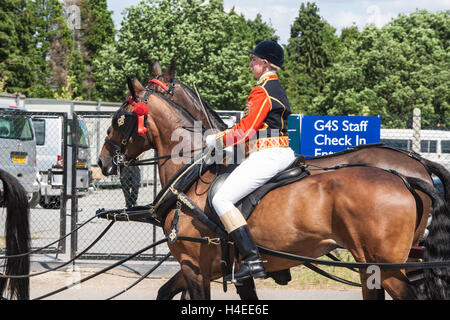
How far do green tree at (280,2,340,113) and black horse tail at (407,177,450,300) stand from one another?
5110cm

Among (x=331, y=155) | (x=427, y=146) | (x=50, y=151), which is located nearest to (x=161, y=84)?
(x=331, y=155)

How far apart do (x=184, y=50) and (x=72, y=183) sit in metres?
28.6

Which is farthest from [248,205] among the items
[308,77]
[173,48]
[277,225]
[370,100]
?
[308,77]

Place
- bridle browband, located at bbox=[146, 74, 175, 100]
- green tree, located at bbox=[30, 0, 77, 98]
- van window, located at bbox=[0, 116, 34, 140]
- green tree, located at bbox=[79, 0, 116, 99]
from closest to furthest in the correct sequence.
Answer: bridle browband, located at bbox=[146, 74, 175, 100] → van window, located at bbox=[0, 116, 34, 140] → green tree, located at bbox=[30, 0, 77, 98] → green tree, located at bbox=[79, 0, 116, 99]

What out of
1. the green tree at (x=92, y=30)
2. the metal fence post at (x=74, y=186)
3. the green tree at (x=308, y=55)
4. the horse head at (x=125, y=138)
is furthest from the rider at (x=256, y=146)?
the green tree at (x=92, y=30)

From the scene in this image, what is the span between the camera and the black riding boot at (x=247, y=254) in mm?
4895

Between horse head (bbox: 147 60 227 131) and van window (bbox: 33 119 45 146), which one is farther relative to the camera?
van window (bbox: 33 119 45 146)

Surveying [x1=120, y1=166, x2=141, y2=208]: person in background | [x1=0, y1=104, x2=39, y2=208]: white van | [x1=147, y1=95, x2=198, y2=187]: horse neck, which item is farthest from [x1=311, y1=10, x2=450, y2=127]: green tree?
[x1=147, y1=95, x2=198, y2=187]: horse neck

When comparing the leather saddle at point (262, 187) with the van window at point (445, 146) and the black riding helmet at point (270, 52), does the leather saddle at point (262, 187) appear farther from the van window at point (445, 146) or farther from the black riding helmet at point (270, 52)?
the van window at point (445, 146)

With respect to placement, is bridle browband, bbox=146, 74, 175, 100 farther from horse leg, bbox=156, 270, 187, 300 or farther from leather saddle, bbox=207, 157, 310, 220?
horse leg, bbox=156, 270, 187, 300

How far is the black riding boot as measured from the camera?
489cm

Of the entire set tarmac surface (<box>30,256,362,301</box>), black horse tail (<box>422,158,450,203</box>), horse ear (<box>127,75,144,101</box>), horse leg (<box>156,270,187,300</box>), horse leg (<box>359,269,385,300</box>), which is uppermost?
horse ear (<box>127,75,144,101</box>)

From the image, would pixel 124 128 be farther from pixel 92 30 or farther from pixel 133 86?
pixel 92 30
